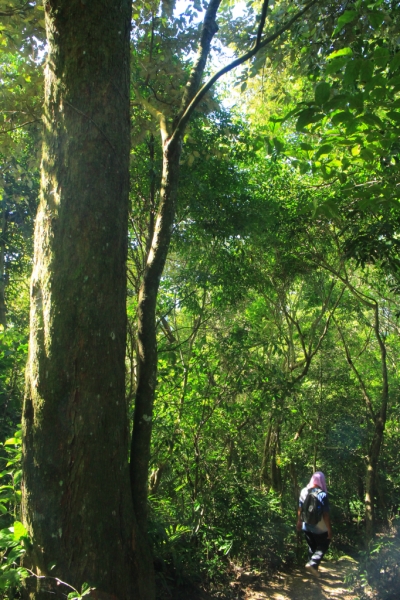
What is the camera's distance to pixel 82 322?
2422mm

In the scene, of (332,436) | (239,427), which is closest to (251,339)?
(239,427)

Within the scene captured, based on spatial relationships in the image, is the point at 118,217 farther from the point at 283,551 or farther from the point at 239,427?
the point at 283,551

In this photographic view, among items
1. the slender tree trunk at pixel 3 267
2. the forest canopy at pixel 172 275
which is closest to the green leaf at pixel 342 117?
the forest canopy at pixel 172 275

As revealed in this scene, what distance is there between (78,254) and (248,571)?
18.8 ft

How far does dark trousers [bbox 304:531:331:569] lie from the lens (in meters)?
6.15

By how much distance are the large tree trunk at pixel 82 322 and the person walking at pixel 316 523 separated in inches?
168

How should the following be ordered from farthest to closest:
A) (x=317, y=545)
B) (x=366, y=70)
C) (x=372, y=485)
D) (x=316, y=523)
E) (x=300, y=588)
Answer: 1. (x=372, y=485)
2. (x=300, y=588)
3. (x=317, y=545)
4. (x=316, y=523)
5. (x=366, y=70)

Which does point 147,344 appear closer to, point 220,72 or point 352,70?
point 220,72

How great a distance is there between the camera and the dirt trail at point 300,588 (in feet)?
19.2

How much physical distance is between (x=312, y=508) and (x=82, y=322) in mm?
5139

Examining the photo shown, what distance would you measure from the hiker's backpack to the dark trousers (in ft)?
0.66

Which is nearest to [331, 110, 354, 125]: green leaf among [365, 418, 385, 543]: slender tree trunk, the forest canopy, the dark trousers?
the forest canopy

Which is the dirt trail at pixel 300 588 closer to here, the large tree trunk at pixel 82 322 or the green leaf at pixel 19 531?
the large tree trunk at pixel 82 322

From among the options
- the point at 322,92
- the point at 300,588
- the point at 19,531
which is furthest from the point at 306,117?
the point at 300,588
